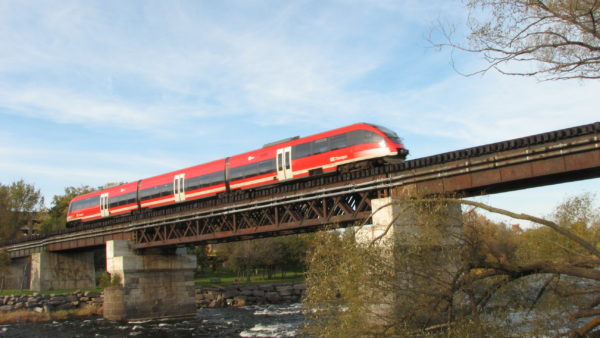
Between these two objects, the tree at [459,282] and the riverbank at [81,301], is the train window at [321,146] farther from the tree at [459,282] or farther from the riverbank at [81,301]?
the riverbank at [81,301]

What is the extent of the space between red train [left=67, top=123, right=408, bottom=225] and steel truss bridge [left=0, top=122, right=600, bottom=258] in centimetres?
75

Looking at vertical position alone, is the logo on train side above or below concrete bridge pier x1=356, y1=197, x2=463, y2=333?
above

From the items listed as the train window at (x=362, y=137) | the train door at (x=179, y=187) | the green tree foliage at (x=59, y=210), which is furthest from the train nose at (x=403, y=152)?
the green tree foliage at (x=59, y=210)

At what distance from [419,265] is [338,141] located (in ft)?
48.6

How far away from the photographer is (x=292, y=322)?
105ft

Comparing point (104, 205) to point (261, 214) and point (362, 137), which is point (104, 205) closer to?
point (261, 214)

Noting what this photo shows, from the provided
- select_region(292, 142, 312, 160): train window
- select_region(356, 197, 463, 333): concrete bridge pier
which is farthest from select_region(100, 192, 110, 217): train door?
select_region(356, 197, 463, 333): concrete bridge pier

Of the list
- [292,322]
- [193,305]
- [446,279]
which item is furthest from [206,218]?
[446,279]

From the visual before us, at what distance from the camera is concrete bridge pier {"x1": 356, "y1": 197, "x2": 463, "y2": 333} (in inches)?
405

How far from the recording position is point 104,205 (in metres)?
41.4

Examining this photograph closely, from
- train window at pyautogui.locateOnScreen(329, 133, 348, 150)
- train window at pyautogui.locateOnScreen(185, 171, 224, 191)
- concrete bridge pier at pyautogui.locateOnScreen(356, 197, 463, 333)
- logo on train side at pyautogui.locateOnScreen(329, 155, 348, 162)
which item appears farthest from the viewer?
train window at pyautogui.locateOnScreen(185, 171, 224, 191)

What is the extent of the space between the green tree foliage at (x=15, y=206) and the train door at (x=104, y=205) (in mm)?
38433

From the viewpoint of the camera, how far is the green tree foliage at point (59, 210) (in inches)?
2933

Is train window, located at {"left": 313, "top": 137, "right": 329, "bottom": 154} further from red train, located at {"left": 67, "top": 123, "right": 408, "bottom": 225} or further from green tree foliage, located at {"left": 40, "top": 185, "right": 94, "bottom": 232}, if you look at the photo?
green tree foliage, located at {"left": 40, "top": 185, "right": 94, "bottom": 232}
